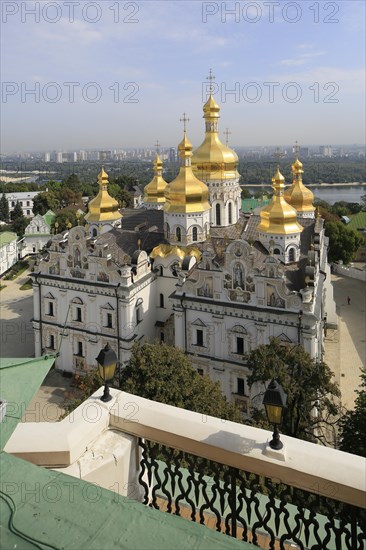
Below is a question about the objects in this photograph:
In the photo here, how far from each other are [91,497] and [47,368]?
1.37m

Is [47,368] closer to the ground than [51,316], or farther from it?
farther from it

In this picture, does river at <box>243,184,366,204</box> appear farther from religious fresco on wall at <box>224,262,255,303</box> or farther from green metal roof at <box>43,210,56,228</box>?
religious fresco on wall at <box>224,262,255,303</box>

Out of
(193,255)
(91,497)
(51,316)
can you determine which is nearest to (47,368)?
(91,497)

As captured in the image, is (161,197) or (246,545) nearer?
(246,545)

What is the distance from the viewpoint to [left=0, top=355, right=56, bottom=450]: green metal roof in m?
3.28

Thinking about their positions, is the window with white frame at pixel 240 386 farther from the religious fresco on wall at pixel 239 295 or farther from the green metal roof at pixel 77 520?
the green metal roof at pixel 77 520

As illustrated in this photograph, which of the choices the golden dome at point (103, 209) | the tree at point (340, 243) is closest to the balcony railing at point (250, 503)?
the golden dome at point (103, 209)

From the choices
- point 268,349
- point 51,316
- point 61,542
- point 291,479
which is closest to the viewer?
point 61,542

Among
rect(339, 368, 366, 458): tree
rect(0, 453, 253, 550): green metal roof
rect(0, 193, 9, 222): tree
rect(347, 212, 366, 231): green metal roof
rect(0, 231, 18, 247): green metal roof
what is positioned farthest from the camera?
rect(0, 193, 9, 222): tree

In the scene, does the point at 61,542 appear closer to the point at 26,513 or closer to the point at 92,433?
the point at 26,513

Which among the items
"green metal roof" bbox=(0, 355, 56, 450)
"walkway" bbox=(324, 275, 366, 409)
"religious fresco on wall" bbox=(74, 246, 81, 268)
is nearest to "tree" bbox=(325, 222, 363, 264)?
"walkway" bbox=(324, 275, 366, 409)

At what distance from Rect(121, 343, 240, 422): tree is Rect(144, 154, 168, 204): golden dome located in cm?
1786

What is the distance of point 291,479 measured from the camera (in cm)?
357

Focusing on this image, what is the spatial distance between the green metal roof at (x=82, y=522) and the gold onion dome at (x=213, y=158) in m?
21.3
